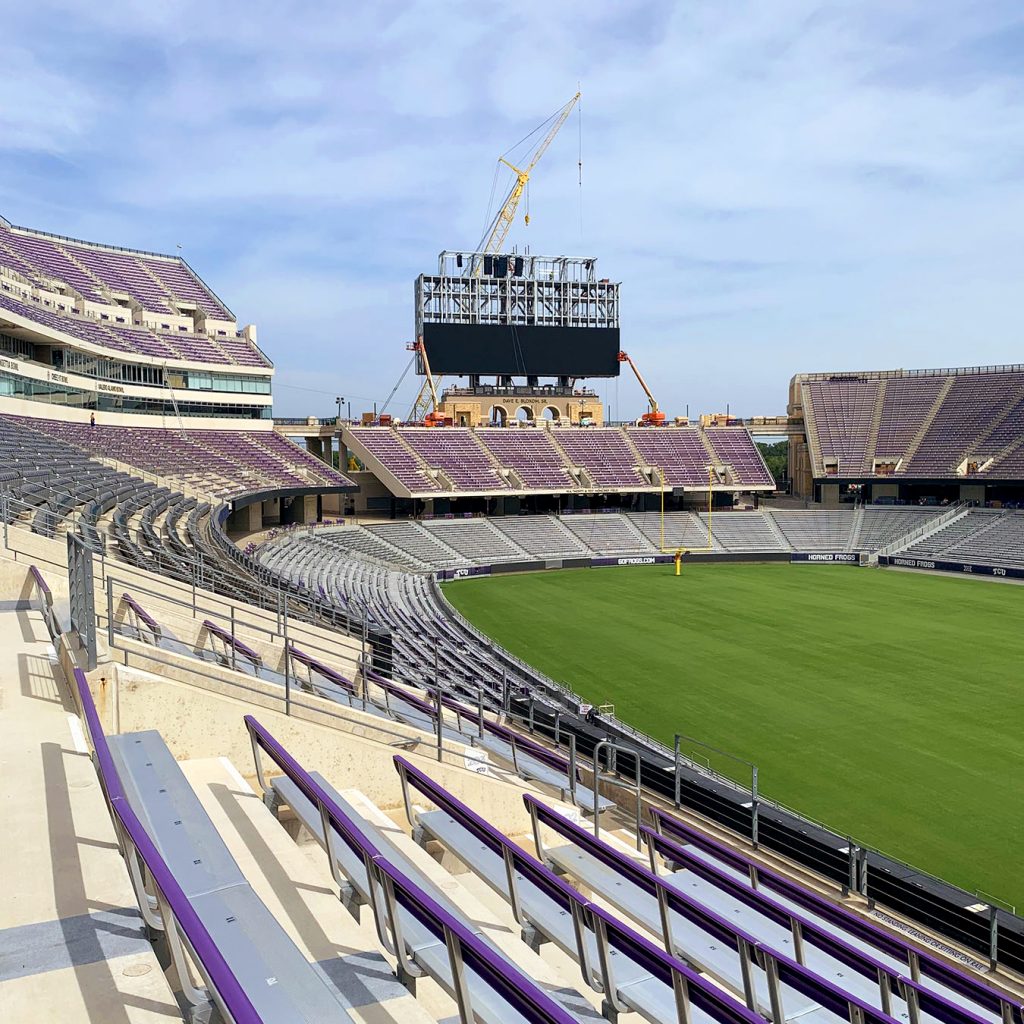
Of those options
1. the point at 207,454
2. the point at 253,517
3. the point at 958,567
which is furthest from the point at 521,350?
the point at 958,567

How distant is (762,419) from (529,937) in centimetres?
7789

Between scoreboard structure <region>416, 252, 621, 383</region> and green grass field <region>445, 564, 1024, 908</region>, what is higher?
scoreboard structure <region>416, 252, 621, 383</region>

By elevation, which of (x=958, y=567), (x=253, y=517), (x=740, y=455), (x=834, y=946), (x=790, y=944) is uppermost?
(x=740, y=455)

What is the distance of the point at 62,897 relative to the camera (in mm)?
5148

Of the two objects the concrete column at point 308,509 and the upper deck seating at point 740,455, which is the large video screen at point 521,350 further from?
the concrete column at point 308,509

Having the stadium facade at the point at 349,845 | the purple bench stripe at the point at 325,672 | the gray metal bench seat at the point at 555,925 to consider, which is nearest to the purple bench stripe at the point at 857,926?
the stadium facade at the point at 349,845

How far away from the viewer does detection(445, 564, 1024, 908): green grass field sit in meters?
17.9

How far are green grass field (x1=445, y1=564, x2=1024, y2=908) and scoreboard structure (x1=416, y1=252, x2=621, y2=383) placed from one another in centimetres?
2548

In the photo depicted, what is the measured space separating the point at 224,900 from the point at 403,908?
1.13 metres

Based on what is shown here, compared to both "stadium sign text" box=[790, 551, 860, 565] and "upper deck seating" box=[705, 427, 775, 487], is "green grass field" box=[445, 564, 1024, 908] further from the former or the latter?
"upper deck seating" box=[705, 427, 775, 487]

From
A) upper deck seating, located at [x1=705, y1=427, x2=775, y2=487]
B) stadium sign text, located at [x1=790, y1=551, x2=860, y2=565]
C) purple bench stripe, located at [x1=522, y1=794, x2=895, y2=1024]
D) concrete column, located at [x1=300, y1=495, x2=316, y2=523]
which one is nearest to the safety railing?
purple bench stripe, located at [x1=522, y1=794, x2=895, y2=1024]

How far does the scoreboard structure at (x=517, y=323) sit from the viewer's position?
70875 mm

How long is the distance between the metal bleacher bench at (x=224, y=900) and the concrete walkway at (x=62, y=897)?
0.30 metres

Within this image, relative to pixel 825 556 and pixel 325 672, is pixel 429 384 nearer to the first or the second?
pixel 825 556
